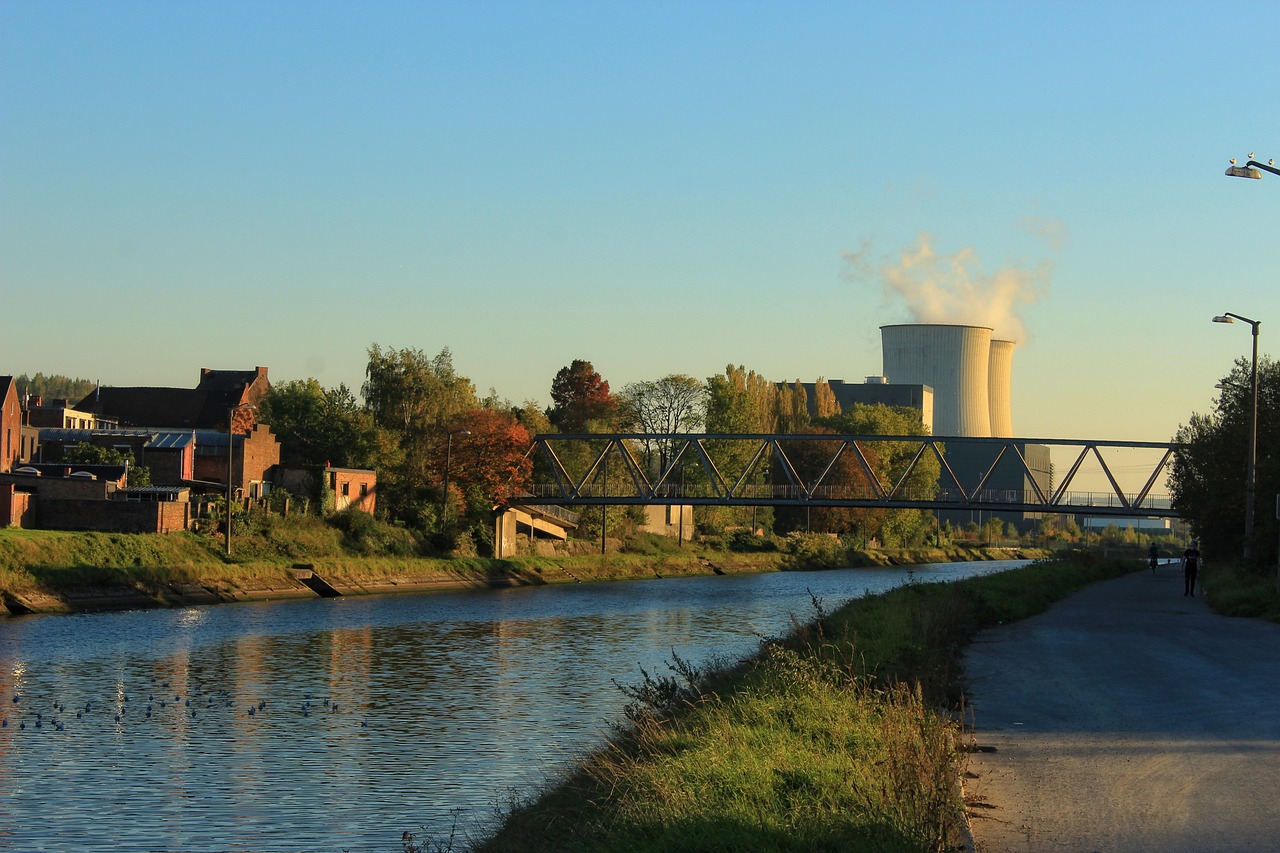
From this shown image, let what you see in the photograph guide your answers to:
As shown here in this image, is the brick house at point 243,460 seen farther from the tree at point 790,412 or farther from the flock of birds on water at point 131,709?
the tree at point 790,412

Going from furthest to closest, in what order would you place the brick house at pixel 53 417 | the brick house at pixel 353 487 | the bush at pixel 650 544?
the bush at pixel 650 544
the brick house at pixel 53 417
the brick house at pixel 353 487

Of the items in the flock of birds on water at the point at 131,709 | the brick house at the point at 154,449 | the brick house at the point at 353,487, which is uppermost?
the brick house at the point at 154,449

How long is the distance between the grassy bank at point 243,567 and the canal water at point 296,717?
8.30 ft

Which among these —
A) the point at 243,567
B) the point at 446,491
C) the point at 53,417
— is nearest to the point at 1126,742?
the point at 243,567

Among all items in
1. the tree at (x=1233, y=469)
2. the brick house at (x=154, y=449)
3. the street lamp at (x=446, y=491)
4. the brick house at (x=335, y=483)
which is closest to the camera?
the tree at (x=1233, y=469)

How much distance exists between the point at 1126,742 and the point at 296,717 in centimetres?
1483

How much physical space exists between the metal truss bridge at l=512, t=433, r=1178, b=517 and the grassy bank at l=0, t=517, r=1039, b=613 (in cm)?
661

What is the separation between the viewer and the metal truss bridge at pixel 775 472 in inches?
3211

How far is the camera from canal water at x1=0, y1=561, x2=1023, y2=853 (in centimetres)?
1716

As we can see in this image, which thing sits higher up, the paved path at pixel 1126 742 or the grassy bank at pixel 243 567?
the paved path at pixel 1126 742

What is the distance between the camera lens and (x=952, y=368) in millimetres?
144500

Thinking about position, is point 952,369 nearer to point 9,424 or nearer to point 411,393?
point 411,393

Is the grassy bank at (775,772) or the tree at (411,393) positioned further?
the tree at (411,393)

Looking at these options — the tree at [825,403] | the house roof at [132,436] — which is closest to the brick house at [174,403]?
the house roof at [132,436]
